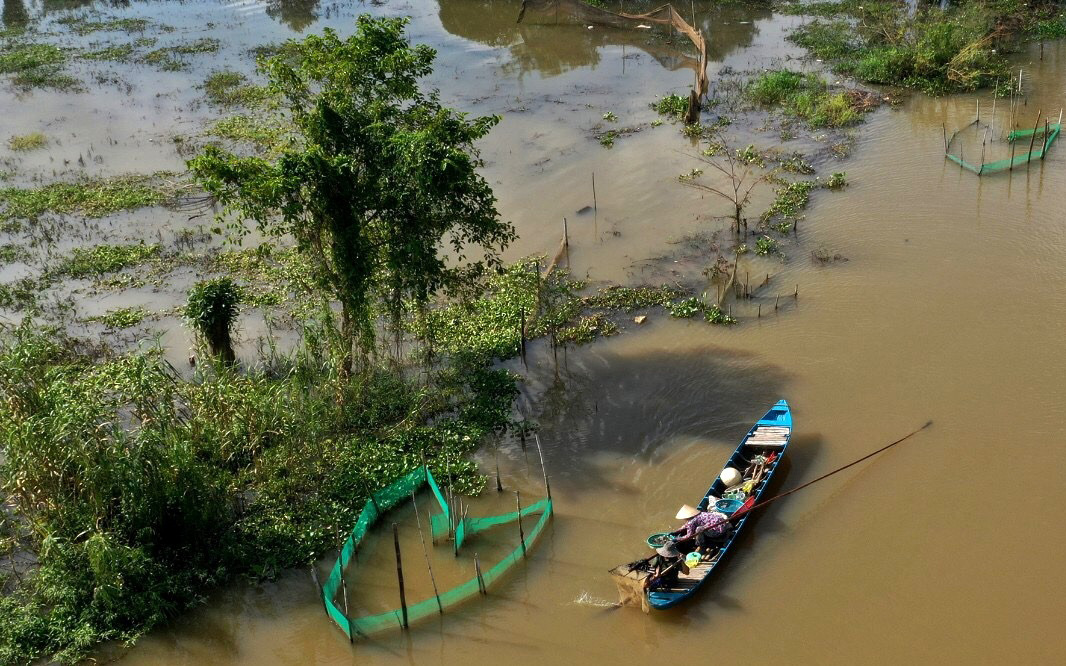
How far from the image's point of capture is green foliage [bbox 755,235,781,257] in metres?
14.9

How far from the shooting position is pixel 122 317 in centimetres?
1366

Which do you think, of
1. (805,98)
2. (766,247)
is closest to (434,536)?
(766,247)

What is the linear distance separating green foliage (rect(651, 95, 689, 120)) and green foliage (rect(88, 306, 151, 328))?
11872 mm

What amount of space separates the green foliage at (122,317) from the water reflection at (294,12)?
14.8 metres

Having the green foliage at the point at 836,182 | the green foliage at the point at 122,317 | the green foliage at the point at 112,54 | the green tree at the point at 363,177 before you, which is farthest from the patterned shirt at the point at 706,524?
the green foliage at the point at 112,54

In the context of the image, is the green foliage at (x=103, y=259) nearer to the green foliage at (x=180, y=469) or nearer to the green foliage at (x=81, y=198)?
the green foliage at (x=81, y=198)

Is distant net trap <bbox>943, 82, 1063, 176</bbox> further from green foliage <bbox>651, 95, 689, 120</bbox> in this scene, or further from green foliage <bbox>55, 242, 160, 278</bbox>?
green foliage <bbox>55, 242, 160, 278</bbox>

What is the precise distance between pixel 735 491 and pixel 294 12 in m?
23.0

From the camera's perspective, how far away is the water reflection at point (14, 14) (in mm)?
27203

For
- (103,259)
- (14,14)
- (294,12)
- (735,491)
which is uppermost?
(14,14)

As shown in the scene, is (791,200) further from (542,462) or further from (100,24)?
(100,24)

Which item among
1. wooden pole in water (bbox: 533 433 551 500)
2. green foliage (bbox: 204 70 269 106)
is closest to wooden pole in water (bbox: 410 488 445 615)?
wooden pole in water (bbox: 533 433 551 500)

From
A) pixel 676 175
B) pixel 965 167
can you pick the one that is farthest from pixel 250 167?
Answer: pixel 965 167

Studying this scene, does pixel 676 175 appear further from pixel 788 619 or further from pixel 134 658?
pixel 134 658
